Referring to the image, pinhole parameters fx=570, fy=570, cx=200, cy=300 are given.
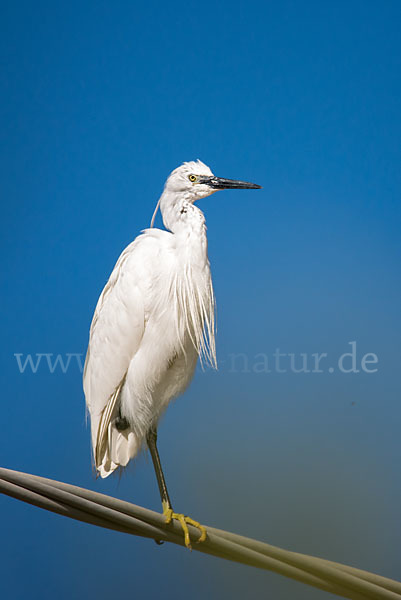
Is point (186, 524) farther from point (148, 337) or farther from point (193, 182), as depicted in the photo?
point (193, 182)

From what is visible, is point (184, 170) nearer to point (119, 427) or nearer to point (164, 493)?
point (119, 427)

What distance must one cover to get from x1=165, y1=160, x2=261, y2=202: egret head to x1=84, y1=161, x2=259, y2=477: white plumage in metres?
0.06

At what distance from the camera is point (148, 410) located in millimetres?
1514

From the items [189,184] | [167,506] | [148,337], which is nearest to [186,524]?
[167,506]

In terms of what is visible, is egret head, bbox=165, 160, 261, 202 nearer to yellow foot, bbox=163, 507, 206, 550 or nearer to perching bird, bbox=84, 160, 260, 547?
perching bird, bbox=84, 160, 260, 547

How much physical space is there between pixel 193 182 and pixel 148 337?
19.1 inches

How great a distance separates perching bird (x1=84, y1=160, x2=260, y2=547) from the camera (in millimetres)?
1489

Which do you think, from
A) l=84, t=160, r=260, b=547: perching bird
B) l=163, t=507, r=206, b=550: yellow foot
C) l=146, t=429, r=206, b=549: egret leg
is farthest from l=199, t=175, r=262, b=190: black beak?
l=163, t=507, r=206, b=550: yellow foot

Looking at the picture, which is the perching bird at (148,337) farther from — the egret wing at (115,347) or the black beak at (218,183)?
the black beak at (218,183)

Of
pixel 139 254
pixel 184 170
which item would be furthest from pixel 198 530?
pixel 184 170

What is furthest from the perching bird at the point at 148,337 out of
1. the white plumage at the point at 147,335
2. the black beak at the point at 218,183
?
the black beak at the point at 218,183

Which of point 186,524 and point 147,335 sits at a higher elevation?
point 147,335

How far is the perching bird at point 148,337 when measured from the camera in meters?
1.49

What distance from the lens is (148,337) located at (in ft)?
4.90
